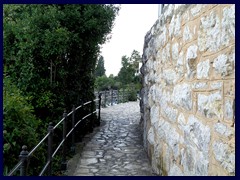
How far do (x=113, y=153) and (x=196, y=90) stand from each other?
237 centimetres

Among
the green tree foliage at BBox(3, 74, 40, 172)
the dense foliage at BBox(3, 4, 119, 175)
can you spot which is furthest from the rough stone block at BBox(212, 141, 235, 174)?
the dense foliage at BBox(3, 4, 119, 175)

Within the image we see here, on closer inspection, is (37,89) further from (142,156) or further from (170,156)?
(170,156)

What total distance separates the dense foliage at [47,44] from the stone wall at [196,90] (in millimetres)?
1771

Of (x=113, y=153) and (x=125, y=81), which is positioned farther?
(x=125, y=81)

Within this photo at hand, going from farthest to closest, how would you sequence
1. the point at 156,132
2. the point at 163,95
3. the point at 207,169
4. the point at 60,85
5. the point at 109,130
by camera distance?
the point at 109,130, the point at 60,85, the point at 156,132, the point at 163,95, the point at 207,169

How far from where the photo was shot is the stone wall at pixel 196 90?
184cm

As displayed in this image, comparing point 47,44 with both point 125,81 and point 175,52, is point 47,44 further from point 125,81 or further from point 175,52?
point 125,81

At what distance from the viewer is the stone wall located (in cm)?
184

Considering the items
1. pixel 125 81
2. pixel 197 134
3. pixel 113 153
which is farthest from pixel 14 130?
pixel 125 81

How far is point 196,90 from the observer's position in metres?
2.32

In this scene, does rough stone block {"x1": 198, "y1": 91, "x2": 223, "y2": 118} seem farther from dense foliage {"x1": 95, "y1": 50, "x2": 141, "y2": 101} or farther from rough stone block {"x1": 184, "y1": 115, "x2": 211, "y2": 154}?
dense foliage {"x1": 95, "y1": 50, "x2": 141, "y2": 101}

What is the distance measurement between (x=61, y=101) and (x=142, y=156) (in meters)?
1.65

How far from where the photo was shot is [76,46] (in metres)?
5.35

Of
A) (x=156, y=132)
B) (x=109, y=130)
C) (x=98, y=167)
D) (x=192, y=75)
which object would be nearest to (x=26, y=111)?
(x=98, y=167)
